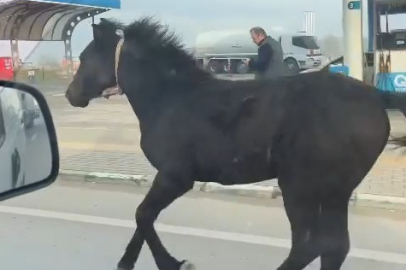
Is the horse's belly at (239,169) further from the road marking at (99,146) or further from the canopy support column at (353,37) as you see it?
the road marking at (99,146)

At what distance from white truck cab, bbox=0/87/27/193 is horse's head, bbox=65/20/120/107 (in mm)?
1504

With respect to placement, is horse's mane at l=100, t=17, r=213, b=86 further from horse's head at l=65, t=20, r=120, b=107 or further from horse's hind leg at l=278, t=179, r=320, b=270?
horse's hind leg at l=278, t=179, r=320, b=270

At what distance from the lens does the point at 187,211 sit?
5.76m

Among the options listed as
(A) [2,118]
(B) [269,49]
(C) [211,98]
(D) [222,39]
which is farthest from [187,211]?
(D) [222,39]

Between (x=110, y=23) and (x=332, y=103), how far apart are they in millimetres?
1444

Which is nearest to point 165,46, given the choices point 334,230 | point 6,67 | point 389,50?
point 334,230

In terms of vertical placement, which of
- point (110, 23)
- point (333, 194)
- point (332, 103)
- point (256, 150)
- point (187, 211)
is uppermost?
point (110, 23)

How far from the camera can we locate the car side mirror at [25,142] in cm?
240

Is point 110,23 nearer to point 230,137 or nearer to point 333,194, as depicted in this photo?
point 230,137

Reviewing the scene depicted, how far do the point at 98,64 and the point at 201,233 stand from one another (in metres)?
1.56

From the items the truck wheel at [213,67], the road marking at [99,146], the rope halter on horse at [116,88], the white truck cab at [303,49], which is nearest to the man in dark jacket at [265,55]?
A: the truck wheel at [213,67]

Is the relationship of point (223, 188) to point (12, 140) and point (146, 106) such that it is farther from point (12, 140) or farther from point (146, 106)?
point (12, 140)

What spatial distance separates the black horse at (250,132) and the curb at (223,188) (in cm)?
134

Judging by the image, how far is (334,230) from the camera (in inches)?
152
